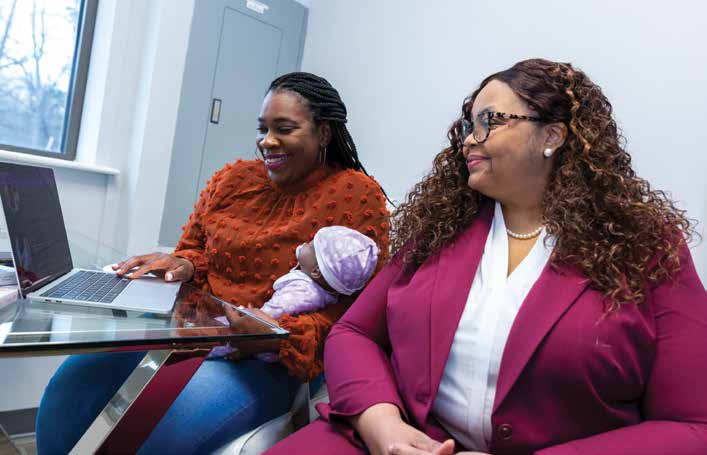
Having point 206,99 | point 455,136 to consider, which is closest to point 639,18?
point 455,136

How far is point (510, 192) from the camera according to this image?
1259 millimetres

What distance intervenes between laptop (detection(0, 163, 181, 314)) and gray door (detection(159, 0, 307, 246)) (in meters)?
1.63

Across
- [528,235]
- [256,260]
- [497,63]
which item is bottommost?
[256,260]

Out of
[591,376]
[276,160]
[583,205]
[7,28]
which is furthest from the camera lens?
[7,28]

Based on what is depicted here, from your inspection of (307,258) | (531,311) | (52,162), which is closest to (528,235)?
(531,311)

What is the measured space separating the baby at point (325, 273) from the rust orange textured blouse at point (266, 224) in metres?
0.06

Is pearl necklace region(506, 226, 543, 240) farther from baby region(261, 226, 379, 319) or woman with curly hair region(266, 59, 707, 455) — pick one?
baby region(261, 226, 379, 319)

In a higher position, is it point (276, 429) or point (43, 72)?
point (43, 72)

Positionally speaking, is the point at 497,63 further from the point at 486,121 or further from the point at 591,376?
the point at 591,376

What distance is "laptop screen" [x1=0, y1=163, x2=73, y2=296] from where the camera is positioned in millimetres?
1281

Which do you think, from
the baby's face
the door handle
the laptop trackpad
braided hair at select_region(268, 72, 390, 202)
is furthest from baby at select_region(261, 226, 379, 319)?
the door handle

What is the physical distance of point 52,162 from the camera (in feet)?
8.94

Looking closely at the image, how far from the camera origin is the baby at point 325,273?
1.48m

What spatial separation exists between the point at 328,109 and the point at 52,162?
156 centimetres
